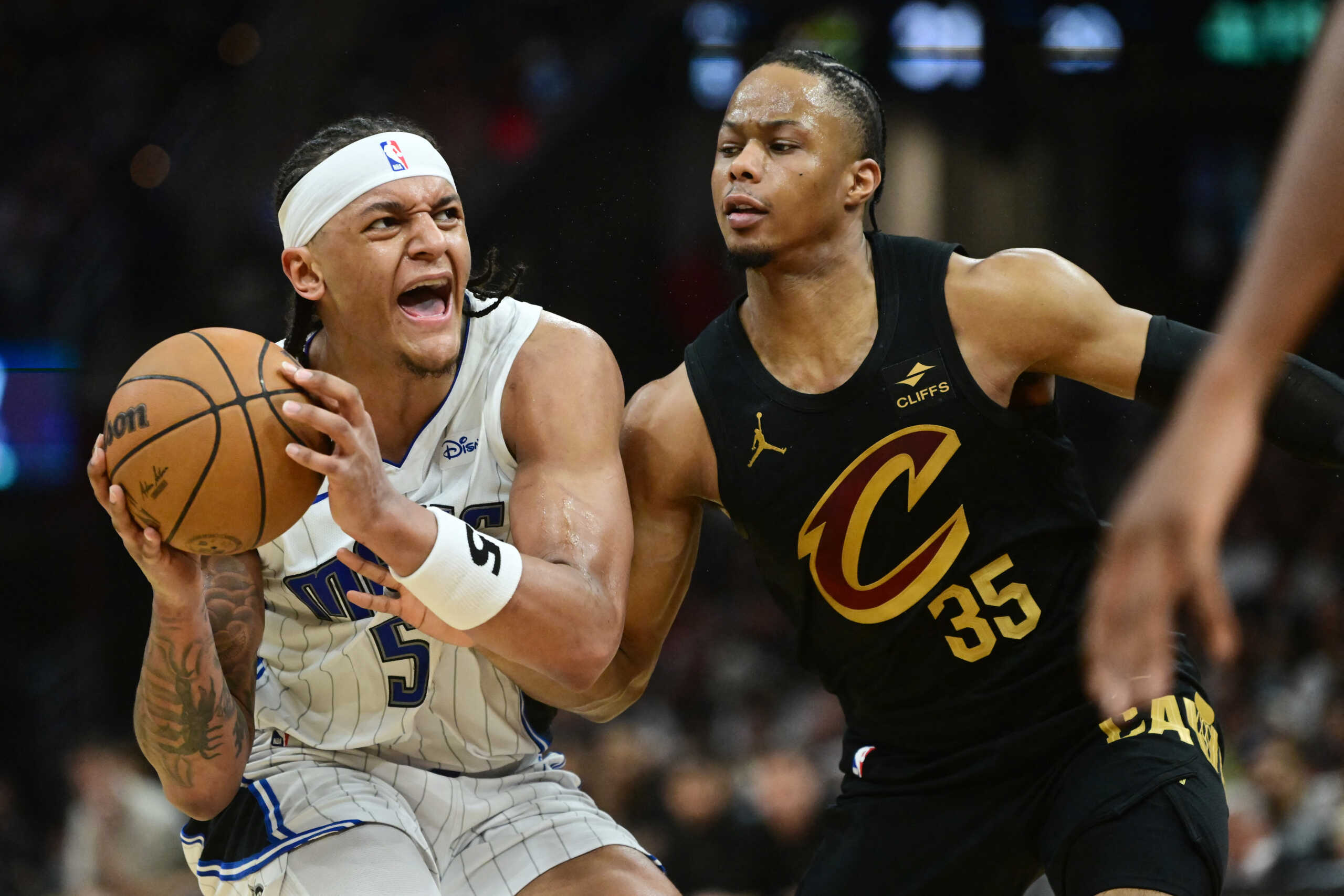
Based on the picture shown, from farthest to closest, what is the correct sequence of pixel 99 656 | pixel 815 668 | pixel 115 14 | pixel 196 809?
pixel 115 14 < pixel 99 656 < pixel 815 668 < pixel 196 809

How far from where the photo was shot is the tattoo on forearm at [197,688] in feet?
9.66

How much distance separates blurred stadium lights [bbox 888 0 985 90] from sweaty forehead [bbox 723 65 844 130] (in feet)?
16.7

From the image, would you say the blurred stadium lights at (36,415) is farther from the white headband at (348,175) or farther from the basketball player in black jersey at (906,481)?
the basketball player in black jersey at (906,481)

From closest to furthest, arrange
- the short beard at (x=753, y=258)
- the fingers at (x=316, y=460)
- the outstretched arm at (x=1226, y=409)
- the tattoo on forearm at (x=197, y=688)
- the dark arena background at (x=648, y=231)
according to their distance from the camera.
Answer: the outstretched arm at (x=1226, y=409), the fingers at (x=316, y=460), the tattoo on forearm at (x=197, y=688), the short beard at (x=753, y=258), the dark arena background at (x=648, y=231)

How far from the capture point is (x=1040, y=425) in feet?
11.1

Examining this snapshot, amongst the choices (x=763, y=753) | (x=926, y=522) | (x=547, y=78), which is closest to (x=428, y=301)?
(x=926, y=522)

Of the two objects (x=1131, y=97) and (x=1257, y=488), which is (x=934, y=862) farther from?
(x=1131, y=97)

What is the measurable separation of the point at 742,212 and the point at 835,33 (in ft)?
17.3

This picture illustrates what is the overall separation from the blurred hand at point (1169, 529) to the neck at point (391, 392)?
97.1 inches

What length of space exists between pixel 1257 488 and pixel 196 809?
670cm

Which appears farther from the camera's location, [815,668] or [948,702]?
[815,668]

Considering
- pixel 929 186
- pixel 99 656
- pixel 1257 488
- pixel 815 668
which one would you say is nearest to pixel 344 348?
pixel 815 668

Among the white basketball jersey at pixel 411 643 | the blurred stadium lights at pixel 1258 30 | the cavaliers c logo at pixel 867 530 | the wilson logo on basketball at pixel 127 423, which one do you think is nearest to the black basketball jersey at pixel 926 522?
the cavaliers c logo at pixel 867 530

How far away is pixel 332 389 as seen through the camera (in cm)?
256
